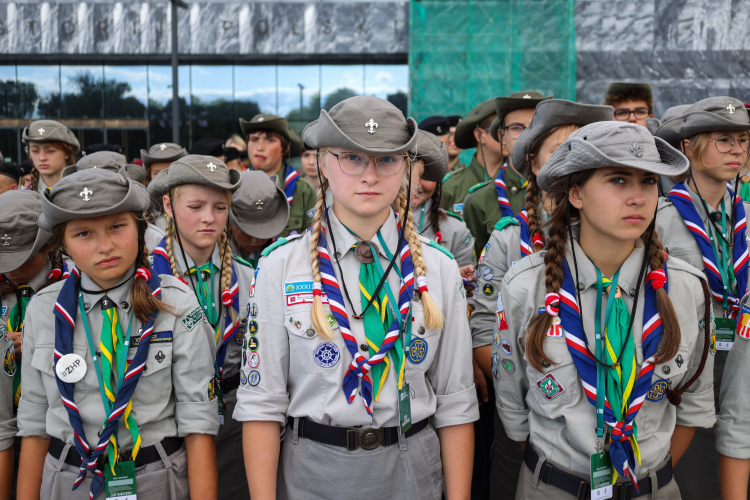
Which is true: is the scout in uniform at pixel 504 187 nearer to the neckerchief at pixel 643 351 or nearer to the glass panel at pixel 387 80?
the neckerchief at pixel 643 351

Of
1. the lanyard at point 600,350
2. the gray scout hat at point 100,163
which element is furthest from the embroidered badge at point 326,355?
the gray scout hat at point 100,163

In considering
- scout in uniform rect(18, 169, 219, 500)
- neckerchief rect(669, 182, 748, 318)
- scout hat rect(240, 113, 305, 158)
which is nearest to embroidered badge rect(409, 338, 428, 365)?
scout in uniform rect(18, 169, 219, 500)

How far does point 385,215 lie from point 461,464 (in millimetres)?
983

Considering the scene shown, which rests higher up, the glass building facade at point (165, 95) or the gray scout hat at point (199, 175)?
the glass building facade at point (165, 95)

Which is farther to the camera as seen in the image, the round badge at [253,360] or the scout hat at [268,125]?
the scout hat at [268,125]

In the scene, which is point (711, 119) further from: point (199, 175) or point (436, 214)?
point (199, 175)

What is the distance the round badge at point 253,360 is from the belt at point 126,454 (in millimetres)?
640

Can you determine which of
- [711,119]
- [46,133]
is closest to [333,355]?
[711,119]

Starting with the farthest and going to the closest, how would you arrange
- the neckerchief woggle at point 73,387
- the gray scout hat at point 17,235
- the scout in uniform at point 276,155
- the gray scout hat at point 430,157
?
the scout in uniform at point 276,155 < the gray scout hat at point 430,157 < the gray scout hat at point 17,235 < the neckerchief woggle at point 73,387

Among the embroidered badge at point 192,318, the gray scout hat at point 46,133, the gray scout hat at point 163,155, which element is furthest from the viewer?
the gray scout hat at point 163,155

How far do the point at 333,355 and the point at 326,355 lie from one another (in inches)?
1.0

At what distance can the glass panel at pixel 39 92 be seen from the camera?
18.3m

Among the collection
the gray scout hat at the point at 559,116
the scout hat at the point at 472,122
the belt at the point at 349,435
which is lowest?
the belt at the point at 349,435

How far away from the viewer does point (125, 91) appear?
1833 cm
